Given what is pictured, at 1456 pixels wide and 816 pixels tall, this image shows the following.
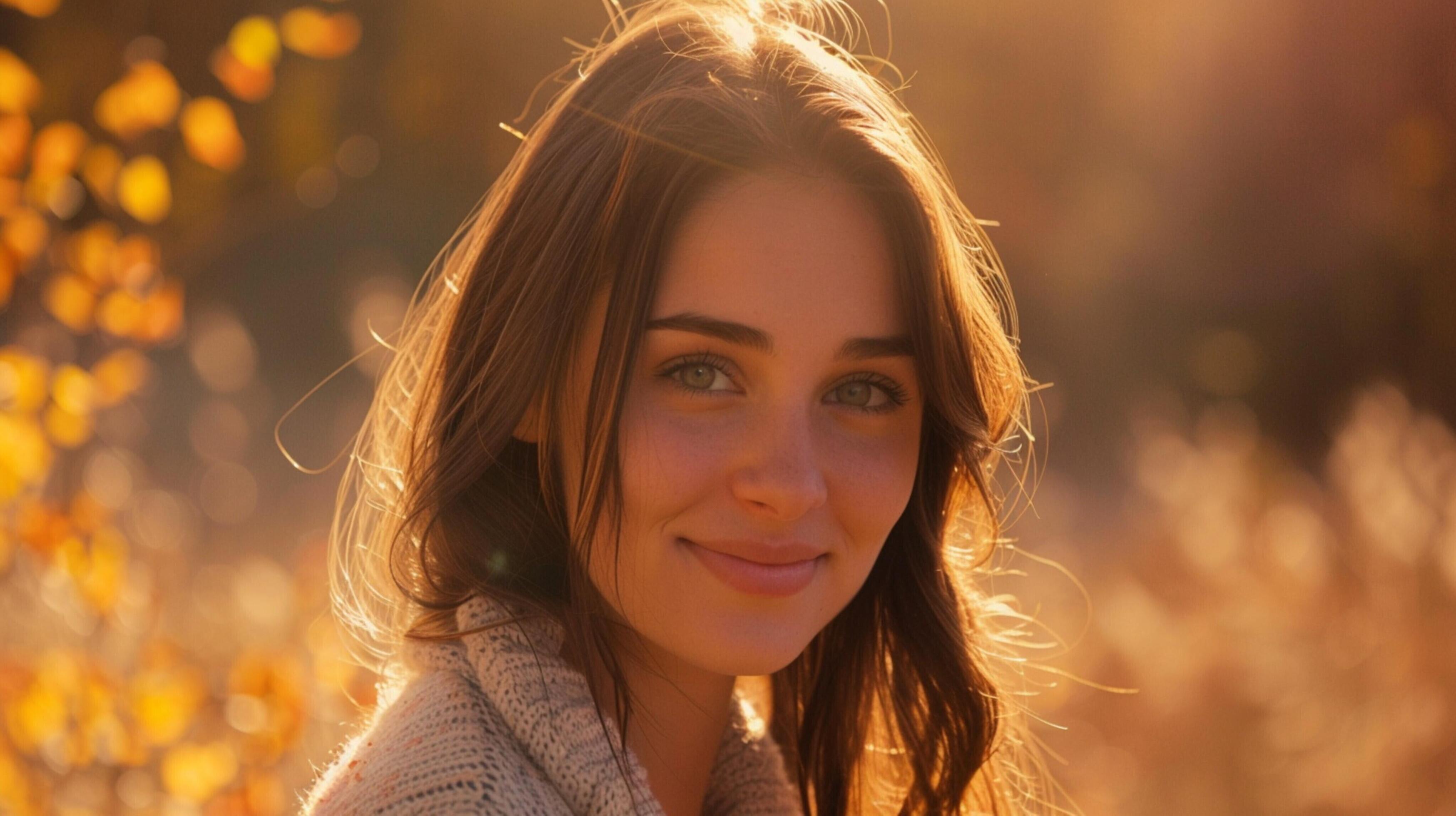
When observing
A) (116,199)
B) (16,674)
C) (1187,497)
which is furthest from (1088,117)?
(16,674)

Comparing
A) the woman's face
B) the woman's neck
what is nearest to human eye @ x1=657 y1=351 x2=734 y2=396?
the woman's face

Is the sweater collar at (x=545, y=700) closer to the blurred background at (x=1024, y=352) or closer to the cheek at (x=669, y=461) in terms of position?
the cheek at (x=669, y=461)

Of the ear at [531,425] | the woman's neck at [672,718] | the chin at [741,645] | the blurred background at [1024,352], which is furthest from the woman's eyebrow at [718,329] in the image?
the blurred background at [1024,352]

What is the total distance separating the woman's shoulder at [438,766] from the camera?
1.46 metres

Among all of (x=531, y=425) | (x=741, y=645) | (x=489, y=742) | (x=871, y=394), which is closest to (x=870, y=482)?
(x=871, y=394)

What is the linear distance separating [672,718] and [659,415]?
1.70 ft

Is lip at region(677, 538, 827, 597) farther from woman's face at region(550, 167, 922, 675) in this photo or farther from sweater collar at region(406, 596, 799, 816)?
sweater collar at region(406, 596, 799, 816)

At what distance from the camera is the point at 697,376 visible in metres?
1.63

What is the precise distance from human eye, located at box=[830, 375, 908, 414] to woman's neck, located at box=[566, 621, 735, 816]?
1.43 ft

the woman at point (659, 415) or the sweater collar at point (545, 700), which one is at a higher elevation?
the woman at point (659, 415)

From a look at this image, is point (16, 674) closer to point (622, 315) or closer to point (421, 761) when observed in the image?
point (421, 761)

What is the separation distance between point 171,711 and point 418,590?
129 cm

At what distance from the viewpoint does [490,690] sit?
63.5 inches

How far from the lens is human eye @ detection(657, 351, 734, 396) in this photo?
1.62 meters
